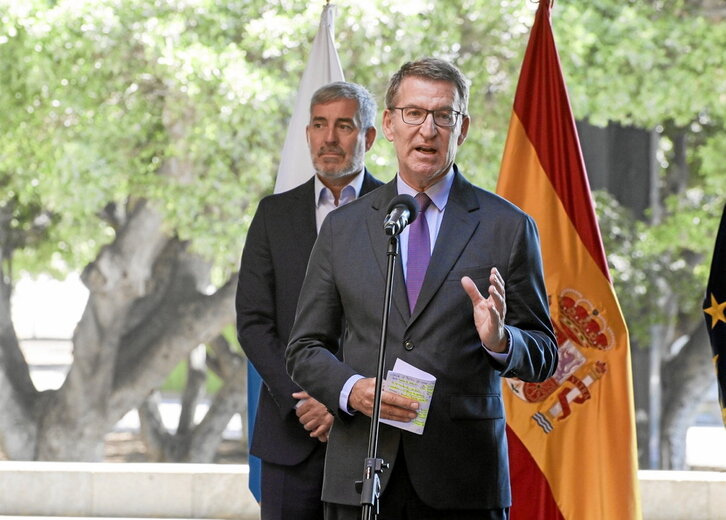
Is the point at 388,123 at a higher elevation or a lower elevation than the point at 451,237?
higher

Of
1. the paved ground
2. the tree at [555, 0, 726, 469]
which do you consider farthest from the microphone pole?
the paved ground

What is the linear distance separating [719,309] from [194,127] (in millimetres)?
5026

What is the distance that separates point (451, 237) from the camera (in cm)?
214

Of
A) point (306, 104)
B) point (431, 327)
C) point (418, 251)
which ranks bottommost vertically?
point (431, 327)

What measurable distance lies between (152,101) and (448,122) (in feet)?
20.4

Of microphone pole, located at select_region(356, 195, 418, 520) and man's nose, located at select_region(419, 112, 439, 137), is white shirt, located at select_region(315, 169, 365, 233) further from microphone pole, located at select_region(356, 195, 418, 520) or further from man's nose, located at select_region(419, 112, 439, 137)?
microphone pole, located at select_region(356, 195, 418, 520)

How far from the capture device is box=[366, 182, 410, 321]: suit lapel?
83.4 inches

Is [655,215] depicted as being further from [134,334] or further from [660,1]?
[134,334]

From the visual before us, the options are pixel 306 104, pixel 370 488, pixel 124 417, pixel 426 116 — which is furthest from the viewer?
pixel 124 417

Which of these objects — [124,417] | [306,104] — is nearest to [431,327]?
[306,104]

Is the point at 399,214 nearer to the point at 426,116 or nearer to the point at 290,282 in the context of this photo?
the point at 426,116

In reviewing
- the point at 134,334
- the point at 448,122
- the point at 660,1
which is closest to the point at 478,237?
the point at 448,122

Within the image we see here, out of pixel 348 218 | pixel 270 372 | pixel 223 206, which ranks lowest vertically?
pixel 270 372

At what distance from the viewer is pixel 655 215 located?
9898 millimetres
